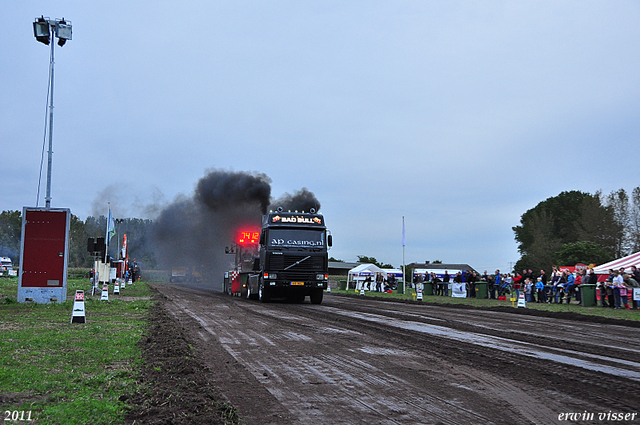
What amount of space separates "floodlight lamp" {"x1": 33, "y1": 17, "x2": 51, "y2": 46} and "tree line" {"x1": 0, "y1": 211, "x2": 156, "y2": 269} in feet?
48.5

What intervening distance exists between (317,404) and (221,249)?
39240 millimetres

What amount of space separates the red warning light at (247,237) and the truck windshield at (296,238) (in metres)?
3.70

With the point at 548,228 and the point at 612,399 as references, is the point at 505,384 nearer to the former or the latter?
the point at 612,399

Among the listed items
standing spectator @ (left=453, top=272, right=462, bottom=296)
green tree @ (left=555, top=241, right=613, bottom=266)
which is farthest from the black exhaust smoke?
green tree @ (left=555, top=241, right=613, bottom=266)

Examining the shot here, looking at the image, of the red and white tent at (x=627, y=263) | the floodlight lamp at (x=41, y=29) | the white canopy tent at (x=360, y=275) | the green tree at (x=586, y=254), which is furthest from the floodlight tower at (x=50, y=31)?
the green tree at (x=586, y=254)

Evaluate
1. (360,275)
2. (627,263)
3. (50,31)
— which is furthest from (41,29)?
(360,275)

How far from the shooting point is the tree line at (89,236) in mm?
61969

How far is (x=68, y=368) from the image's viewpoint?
21.2 feet

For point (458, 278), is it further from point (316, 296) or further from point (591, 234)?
point (591, 234)

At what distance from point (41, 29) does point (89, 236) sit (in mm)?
61259

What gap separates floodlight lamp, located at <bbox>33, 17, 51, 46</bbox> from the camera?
19.5 metres

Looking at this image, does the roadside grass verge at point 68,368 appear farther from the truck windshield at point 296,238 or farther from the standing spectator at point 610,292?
the standing spectator at point 610,292

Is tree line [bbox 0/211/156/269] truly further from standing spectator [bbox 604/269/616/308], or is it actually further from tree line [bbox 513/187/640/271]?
tree line [bbox 513/187/640/271]

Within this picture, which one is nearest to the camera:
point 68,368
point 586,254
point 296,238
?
point 68,368
